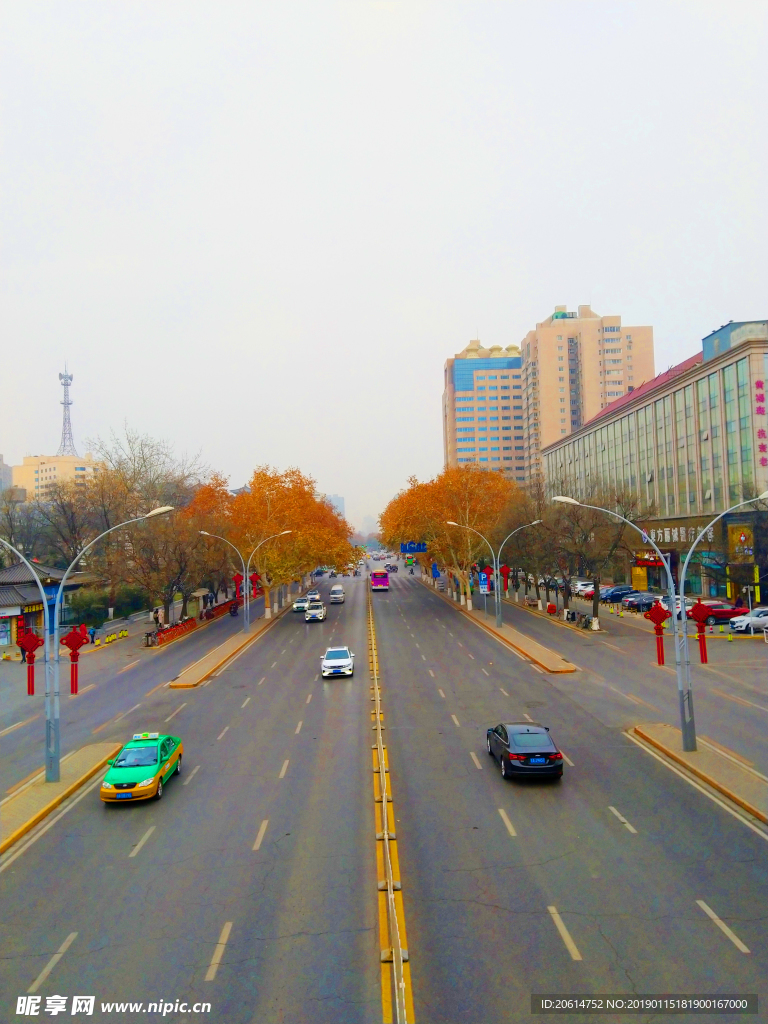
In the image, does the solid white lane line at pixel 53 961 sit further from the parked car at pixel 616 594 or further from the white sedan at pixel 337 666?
the parked car at pixel 616 594

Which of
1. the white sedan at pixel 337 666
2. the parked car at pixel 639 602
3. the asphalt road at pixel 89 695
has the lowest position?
the asphalt road at pixel 89 695

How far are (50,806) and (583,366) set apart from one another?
15413cm

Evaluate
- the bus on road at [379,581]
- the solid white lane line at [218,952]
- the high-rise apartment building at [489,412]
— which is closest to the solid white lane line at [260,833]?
the solid white lane line at [218,952]

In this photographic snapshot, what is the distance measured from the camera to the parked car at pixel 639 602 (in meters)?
62.1

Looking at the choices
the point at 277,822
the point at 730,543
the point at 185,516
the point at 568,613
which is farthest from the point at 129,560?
the point at 730,543

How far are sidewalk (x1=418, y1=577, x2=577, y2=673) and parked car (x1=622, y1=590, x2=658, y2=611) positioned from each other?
13669 millimetres

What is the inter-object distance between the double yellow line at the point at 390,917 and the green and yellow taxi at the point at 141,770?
550 cm

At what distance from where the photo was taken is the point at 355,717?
85.6 ft

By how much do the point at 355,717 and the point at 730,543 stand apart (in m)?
43.9

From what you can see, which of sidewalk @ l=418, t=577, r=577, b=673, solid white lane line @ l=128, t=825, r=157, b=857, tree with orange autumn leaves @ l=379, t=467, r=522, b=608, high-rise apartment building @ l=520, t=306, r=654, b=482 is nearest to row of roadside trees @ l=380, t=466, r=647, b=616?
tree with orange autumn leaves @ l=379, t=467, r=522, b=608

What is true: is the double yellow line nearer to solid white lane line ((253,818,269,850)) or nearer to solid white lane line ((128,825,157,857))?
solid white lane line ((253,818,269,850))

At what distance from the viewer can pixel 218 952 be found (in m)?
10.2

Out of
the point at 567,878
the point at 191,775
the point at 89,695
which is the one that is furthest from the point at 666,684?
the point at 89,695

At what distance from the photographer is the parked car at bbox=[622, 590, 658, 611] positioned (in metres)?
62.1
